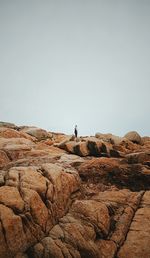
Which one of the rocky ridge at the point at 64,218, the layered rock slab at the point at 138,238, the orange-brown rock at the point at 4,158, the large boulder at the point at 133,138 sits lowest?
the layered rock slab at the point at 138,238

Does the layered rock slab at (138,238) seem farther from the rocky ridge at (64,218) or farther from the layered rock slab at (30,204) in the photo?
the layered rock slab at (30,204)

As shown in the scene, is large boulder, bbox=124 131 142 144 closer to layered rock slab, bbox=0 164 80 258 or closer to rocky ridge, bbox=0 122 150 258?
rocky ridge, bbox=0 122 150 258

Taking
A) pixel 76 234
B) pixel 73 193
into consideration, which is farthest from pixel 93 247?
pixel 73 193

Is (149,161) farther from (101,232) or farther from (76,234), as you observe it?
(76,234)

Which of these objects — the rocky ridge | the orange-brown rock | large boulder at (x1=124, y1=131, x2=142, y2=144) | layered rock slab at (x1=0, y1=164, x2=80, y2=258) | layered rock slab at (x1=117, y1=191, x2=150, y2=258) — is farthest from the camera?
large boulder at (x1=124, y1=131, x2=142, y2=144)

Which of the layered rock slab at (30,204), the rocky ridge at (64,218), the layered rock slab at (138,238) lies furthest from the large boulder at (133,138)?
the layered rock slab at (30,204)

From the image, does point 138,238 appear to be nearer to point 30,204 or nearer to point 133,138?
point 30,204

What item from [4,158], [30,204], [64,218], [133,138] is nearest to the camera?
[30,204]

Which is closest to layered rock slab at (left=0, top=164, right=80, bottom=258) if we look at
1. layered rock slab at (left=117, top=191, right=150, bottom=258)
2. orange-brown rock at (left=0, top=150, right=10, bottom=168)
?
layered rock slab at (left=117, top=191, right=150, bottom=258)

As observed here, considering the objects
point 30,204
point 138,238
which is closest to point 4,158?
point 30,204

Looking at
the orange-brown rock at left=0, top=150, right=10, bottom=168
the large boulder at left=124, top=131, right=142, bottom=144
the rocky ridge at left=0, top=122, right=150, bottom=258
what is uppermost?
the large boulder at left=124, top=131, right=142, bottom=144

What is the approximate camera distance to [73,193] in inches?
444

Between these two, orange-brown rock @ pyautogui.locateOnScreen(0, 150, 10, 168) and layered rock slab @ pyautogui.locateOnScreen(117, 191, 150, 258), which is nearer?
layered rock slab @ pyautogui.locateOnScreen(117, 191, 150, 258)

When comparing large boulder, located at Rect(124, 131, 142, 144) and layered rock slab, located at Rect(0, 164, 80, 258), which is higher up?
large boulder, located at Rect(124, 131, 142, 144)
